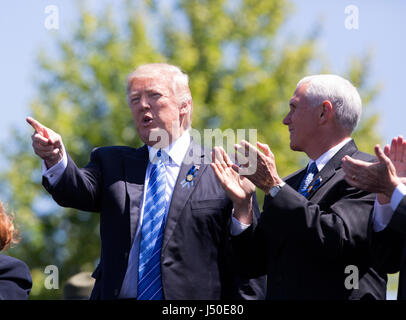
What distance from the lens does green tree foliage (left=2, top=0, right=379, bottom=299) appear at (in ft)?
46.9

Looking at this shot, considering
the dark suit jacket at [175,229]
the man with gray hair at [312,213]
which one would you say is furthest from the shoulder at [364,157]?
the dark suit jacket at [175,229]

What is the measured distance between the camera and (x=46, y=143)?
394 centimetres

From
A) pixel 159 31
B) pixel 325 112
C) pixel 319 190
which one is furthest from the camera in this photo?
pixel 159 31

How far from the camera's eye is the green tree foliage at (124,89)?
1430 centimetres

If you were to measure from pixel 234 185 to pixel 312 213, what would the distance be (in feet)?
1.87

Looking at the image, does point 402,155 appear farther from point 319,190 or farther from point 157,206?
point 157,206

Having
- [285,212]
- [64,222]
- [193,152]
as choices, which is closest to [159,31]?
[64,222]

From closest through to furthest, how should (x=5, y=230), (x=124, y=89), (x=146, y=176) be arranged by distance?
1. (x=5, y=230)
2. (x=146, y=176)
3. (x=124, y=89)

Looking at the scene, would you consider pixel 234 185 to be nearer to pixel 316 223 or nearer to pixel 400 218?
pixel 316 223

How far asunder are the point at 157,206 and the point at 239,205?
1.80ft

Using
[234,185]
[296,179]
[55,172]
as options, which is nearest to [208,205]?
[234,185]

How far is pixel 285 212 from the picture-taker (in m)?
3.59

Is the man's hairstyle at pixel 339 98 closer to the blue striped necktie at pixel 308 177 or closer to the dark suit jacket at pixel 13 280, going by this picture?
the blue striped necktie at pixel 308 177

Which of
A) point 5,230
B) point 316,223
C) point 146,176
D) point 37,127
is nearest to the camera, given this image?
point 316,223
